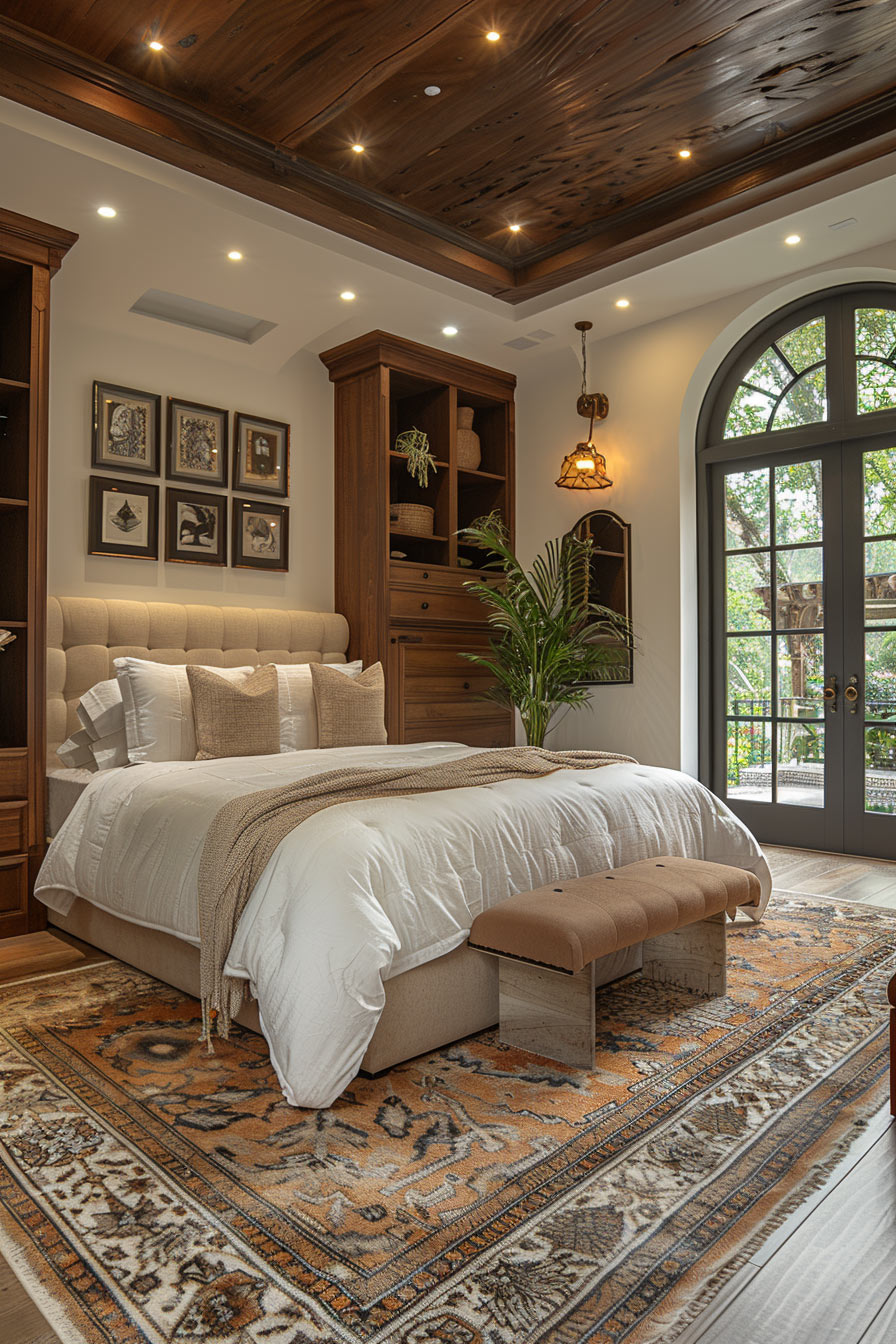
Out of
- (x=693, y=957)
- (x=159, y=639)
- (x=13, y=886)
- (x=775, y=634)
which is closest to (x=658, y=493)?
(x=775, y=634)

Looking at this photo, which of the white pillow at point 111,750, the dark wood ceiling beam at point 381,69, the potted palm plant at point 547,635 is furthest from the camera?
the potted palm plant at point 547,635

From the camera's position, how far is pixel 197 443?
464cm

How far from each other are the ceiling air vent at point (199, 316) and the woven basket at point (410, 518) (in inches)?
46.2

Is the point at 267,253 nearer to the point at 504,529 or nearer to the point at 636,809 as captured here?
the point at 504,529

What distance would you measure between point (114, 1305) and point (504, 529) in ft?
15.5

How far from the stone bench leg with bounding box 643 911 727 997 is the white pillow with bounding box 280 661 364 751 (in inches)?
69.0

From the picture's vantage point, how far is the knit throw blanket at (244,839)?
88.2 inches

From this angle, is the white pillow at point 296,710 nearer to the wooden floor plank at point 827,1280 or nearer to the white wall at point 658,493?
the white wall at point 658,493

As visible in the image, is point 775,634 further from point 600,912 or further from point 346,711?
point 600,912

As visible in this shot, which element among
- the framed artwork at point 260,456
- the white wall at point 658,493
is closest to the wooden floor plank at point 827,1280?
the white wall at point 658,493

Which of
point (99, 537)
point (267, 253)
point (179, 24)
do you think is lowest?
point (99, 537)

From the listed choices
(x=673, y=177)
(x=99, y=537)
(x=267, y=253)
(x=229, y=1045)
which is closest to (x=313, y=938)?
(x=229, y=1045)

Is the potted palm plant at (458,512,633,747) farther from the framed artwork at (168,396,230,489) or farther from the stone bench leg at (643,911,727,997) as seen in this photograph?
the stone bench leg at (643,911,727,997)

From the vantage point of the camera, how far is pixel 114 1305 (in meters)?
1.39
